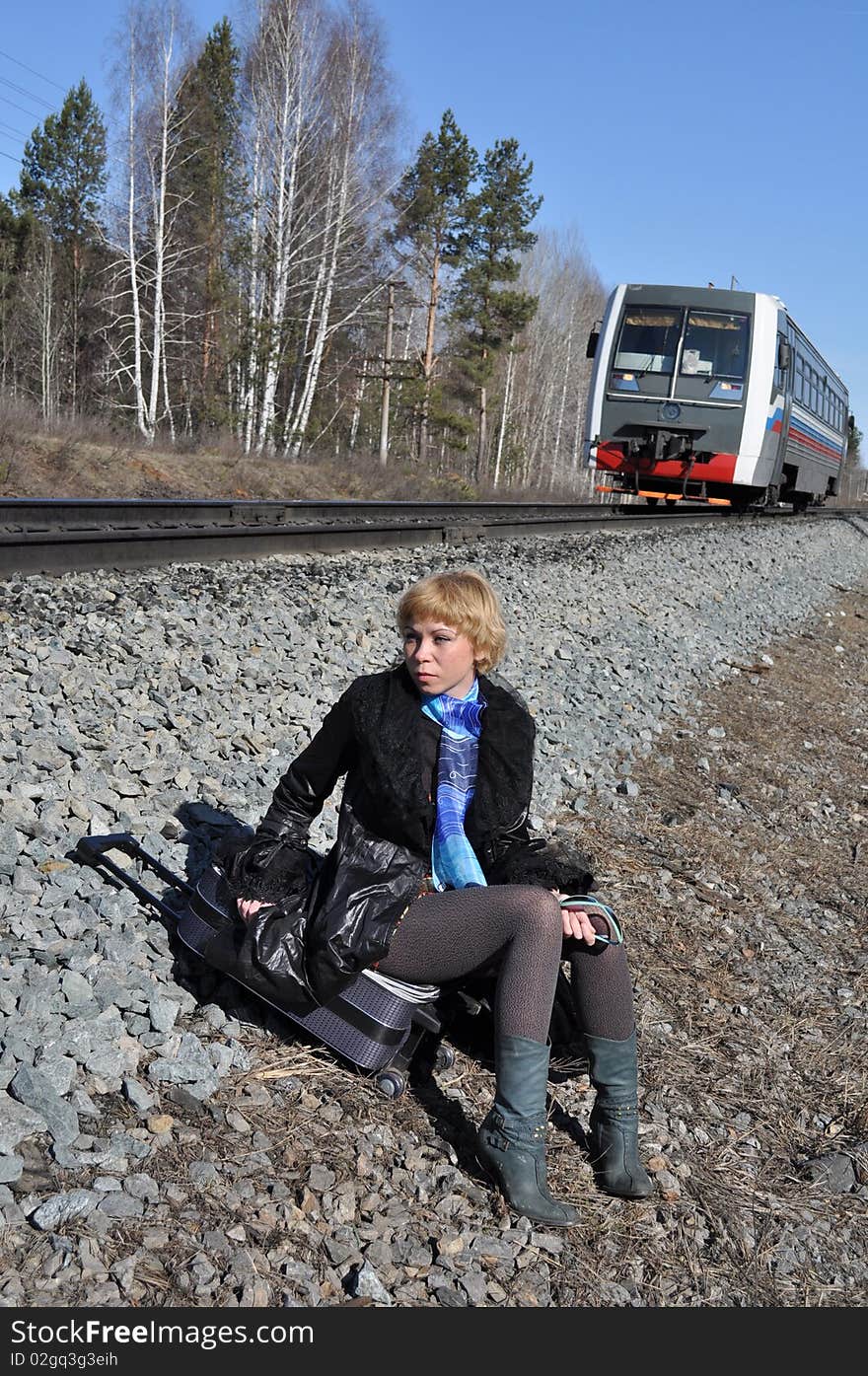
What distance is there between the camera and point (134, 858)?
345 cm

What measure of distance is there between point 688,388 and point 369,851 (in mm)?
14675

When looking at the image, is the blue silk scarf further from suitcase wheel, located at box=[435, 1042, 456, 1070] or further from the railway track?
the railway track

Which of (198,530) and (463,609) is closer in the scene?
(463,609)

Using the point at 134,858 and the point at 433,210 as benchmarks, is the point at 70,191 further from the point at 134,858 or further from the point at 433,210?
the point at 134,858

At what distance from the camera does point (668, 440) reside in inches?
647

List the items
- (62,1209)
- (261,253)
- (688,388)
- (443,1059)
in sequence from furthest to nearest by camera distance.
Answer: (261,253)
(688,388)
(443,1059)
(62,1209)

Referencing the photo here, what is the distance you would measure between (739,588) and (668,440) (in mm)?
5648

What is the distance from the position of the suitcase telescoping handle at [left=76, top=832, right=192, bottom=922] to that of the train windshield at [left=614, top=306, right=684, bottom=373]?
47.1ft

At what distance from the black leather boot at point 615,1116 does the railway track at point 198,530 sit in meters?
4.36

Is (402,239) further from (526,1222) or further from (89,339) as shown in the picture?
(526,1222)

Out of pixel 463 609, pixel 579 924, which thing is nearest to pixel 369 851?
pixel 579 924

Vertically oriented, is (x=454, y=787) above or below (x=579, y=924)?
above

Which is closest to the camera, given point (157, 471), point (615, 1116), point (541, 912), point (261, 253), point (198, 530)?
point (541, 912)

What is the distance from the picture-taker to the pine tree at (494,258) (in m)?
36.4
